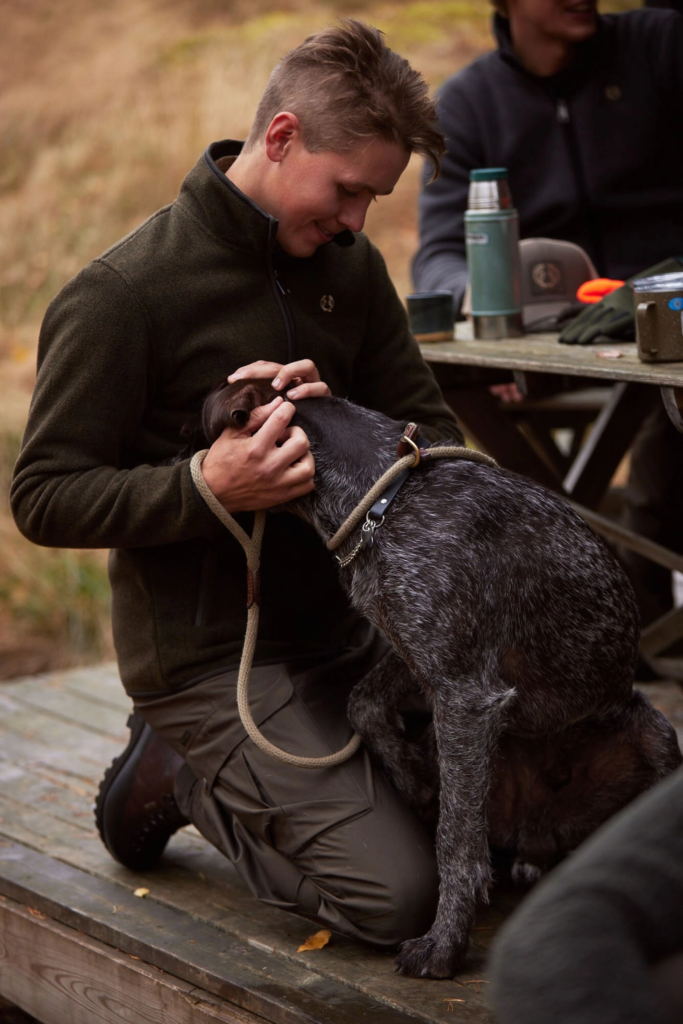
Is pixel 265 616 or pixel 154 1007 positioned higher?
pixel 265 616

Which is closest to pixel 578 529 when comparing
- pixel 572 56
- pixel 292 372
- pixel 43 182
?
pixel 292 372

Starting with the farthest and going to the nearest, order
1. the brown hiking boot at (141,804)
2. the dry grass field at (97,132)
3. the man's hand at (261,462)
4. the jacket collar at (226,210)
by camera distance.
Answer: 1. the dry grass field at (97,132)
2. the brown hiking boot at (141,804)
3. the jacket collar at (226,210)
4. the man's hand at (261,462)

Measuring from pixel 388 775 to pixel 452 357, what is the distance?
4.25 feet

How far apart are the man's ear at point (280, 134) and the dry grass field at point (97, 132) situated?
162 inches

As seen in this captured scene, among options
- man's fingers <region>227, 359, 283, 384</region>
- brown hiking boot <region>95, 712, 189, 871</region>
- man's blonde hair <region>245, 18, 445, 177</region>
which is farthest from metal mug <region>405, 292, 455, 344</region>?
brown hiking boot <region>95, 712, 189, 871</region>

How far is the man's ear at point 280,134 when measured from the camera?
8.83ft

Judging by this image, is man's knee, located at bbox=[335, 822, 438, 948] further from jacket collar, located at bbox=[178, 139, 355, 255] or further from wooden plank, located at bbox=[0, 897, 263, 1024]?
jacket collar, located at bbox=[178, 139, 355, 255]

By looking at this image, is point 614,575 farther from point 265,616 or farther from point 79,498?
point 79,498

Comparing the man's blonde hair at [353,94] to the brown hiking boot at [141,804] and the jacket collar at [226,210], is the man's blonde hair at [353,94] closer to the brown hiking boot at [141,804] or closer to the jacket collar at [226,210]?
the jacket collar at [226,210]

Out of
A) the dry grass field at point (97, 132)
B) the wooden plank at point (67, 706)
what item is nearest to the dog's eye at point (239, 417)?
the wooden plank at point (67, 706)

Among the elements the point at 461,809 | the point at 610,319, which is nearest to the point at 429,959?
the point at 461,809

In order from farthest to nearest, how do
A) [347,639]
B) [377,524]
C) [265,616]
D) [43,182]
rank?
[43,182], [347,639], [265,616], [377,524]

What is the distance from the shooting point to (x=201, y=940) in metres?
2.83

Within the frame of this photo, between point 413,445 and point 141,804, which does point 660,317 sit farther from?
point 141,804
